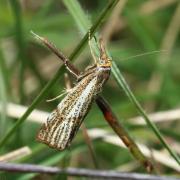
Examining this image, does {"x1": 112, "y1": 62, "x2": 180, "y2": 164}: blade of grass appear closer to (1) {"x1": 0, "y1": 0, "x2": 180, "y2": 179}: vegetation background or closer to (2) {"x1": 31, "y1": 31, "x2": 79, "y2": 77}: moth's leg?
(2) {"x1": 31, "y1": 31, "x2": 79, "y2": 77}: moth's leg

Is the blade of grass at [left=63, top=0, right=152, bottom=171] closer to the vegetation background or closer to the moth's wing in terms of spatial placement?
the moth's wing

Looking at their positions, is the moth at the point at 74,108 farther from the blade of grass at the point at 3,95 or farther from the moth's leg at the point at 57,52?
the blade of grass at the point at 3,95

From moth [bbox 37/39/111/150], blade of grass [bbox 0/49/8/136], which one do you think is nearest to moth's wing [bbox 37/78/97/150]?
moth [bbox 37/39/111/150]

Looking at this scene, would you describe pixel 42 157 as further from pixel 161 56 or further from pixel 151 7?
pixel 151 7

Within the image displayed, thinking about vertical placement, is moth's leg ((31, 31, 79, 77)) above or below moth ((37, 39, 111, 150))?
above

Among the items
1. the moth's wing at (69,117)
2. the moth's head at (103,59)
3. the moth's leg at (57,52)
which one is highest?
the moth's leg at (57,52)

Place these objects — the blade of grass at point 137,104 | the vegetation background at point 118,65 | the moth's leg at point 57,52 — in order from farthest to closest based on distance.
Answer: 1. the vegetation background at point 118,65
2. the blade of grass at point 137,104
3. the moth's leg at point 57,52

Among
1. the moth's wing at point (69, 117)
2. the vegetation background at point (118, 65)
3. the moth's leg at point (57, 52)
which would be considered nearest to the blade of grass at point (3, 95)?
the vegetation background at point (118, 65)

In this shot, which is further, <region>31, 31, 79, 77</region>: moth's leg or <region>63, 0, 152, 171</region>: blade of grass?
<region>63, 0, 152, 171</region>: blade of grass

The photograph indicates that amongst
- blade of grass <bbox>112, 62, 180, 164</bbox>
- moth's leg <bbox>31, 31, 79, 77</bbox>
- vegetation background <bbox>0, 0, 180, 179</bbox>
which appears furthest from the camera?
vegetation background <bbox>0, 0, 180, 179</bbox>

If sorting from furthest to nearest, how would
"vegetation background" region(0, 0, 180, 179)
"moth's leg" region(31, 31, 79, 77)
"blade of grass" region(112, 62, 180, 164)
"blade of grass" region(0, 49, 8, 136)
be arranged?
1. "vegetation background" region(0, 0, 180, 179)
2. "blade of grass" region(0, 49, 8, 136)
3. "blade of grass" region(112, 62, 180, 164)
4. "moth's leg" region(31, 31, 79, 77)

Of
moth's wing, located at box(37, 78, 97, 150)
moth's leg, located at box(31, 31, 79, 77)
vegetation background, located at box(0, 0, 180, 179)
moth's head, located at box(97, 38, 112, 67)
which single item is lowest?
vegetation background, located at box(0, 0, 180, 179)
